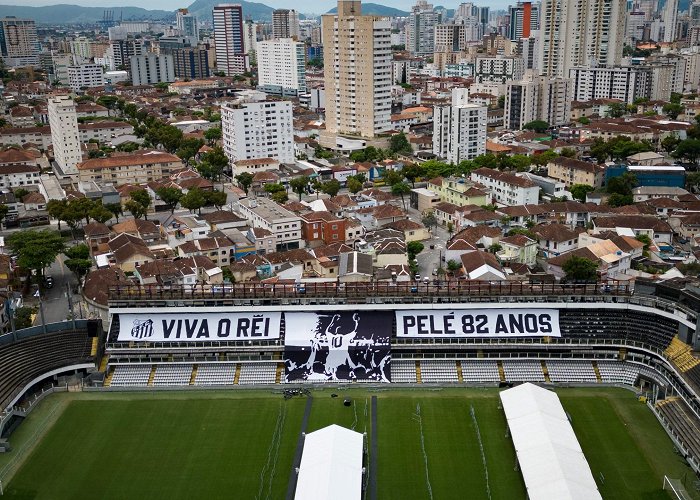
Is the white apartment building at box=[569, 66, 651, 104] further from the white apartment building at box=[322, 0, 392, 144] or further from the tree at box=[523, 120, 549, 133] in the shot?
the white apartment building at box=[322, 0, 392, 144]

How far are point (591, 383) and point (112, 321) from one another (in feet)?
67.0

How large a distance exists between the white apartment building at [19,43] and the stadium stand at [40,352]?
160 m

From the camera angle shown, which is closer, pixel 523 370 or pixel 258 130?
pixel 523 370

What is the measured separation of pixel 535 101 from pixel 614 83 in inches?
851

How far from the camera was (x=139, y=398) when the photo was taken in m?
28.4

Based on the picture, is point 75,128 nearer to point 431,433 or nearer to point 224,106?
point 224,106

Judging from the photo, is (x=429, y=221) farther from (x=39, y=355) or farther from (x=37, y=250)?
(x=39, y=355)

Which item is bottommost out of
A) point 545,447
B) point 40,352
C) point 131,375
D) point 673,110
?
point 131,375

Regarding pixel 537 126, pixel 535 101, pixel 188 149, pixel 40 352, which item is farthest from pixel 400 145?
pixel 40 352

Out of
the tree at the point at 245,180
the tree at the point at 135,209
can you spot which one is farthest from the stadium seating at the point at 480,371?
the tree at the point at 245,180

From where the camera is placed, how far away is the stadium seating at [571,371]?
28.8 meters

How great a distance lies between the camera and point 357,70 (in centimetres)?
8181

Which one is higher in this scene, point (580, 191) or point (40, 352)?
point (580, 191)

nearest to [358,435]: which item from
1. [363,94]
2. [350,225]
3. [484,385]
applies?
[484,385]
